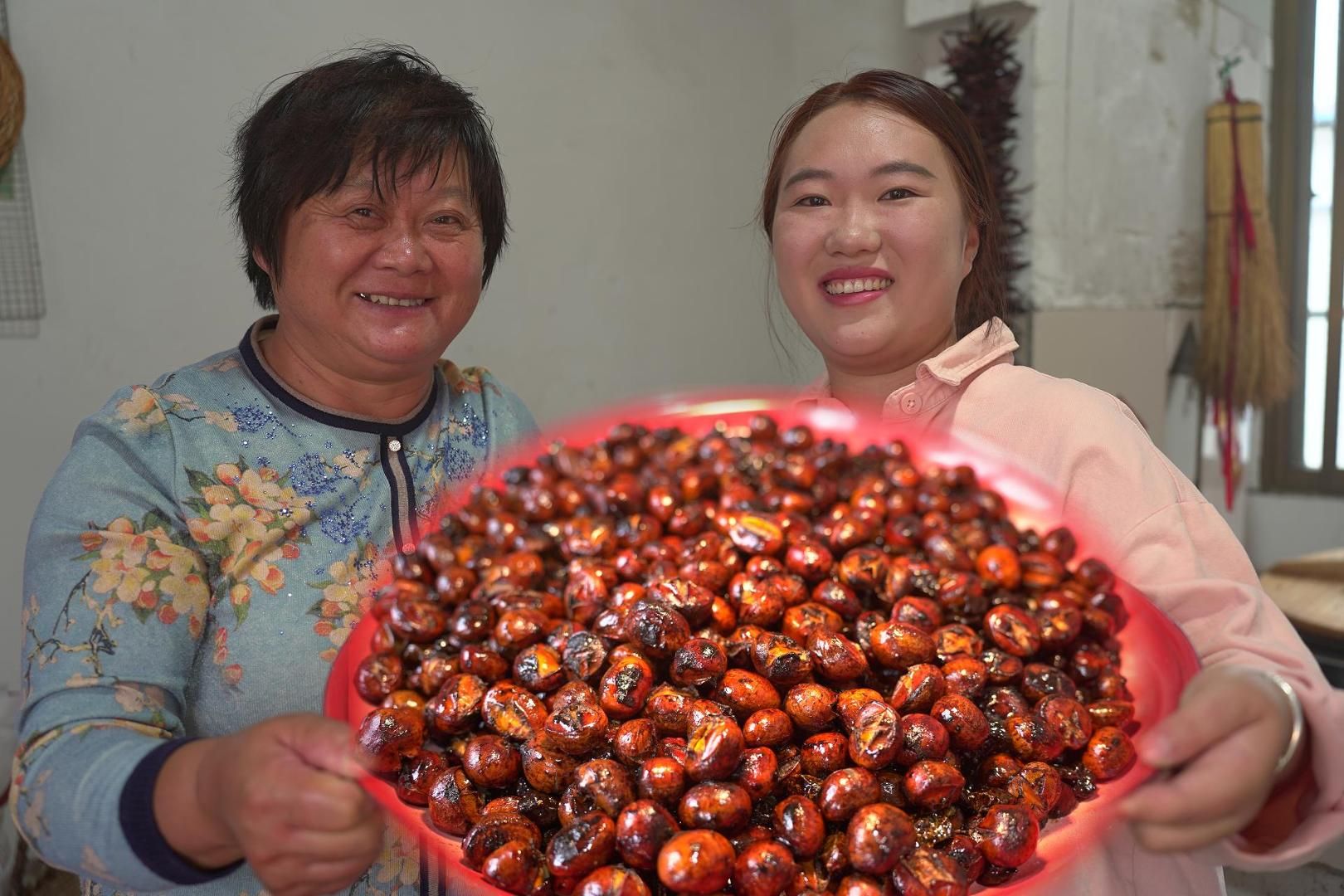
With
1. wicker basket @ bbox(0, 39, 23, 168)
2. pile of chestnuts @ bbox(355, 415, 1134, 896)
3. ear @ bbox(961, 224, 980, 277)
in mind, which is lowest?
pile of chestnuts @ bbox(355, 415, 1134, 896)

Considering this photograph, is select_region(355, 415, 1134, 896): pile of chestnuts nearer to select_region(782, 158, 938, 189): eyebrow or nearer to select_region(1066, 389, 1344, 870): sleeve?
select_region(1066, 389, 1344, 870): sleeve

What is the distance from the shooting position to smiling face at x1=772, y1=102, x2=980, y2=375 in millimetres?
732

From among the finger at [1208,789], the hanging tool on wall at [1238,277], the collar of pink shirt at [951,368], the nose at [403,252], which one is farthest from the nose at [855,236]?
the hanging tool on wall at [1238,277]

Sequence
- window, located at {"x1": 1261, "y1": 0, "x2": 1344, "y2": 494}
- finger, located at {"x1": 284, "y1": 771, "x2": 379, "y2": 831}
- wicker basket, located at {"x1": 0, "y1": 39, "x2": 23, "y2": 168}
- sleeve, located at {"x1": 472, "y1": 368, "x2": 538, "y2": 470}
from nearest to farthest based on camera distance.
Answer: finger, located at {"x1": 284, "y1": 771, "x2": 379, "y2": 831} < sleeve, located at {"x1": 472, "y1": 368, "x2": 538, "y2": 470} < wicker basket, located at {"x1": 0, "y1": 39, "x2": 23, "y2": 168} < window, located at {"x1": 1261, "y1": 0, "x2": 1344, "y2": 494}

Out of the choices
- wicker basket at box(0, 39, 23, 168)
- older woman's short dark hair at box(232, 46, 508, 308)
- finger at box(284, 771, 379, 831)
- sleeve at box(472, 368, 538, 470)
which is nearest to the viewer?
finger at box(284, 771, 379, 831)

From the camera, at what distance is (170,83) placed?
103cm

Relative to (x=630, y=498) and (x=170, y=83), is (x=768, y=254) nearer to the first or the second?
(x=630, y=498)

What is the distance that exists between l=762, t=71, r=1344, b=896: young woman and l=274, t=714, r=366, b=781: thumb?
418mm

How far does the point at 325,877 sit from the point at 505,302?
41.8 inches

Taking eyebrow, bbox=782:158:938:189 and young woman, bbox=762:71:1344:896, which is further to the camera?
eyebrow, bbox=782:158:938:189

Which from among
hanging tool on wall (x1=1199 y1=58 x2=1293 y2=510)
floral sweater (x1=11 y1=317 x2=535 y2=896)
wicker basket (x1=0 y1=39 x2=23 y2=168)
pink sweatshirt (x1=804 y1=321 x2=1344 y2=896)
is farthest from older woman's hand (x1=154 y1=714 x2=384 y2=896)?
hanging tool on wall (x1=1199 y1=58 x2=1293 y2=510)

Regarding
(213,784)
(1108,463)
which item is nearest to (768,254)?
(1108,463)

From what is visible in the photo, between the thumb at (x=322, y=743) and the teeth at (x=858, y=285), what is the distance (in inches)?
20.3

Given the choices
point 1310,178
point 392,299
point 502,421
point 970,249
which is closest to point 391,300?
point 392,299
